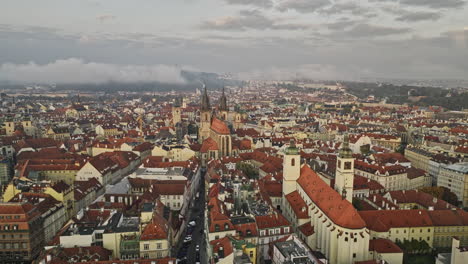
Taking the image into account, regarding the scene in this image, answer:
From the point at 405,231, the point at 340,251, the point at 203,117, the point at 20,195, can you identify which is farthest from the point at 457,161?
the point at 20,195

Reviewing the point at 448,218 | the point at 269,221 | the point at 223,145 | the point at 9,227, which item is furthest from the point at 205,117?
the point at 448,218

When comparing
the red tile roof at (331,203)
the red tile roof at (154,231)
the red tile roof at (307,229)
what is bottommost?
the red tile roof at (307,229)

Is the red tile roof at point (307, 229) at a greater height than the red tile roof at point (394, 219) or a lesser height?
lesser

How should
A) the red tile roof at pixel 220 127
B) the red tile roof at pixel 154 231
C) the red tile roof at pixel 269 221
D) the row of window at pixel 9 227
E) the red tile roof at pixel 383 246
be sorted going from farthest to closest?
the red tile roof at pixel 220 127 → the red tile roof at pixel 269 221 → the row of window at pixel 9 227 → the red tile roof at pixel 383 246 → the red tile roof at pixel 154 231

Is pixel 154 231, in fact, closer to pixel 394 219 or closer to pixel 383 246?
pixel 383 246

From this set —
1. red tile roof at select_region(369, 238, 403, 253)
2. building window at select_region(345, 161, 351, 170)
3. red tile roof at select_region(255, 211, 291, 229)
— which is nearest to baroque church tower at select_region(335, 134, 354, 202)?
building window at select_region(345, 161, 351, 170)

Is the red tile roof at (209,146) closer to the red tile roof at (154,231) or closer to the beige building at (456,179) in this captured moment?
the beige building at (456,179)

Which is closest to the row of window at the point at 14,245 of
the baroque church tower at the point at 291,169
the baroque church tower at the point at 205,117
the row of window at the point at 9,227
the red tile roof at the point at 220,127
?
the row of window at the point at 9,227

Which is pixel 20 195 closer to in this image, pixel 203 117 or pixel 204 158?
pixel 204 158
